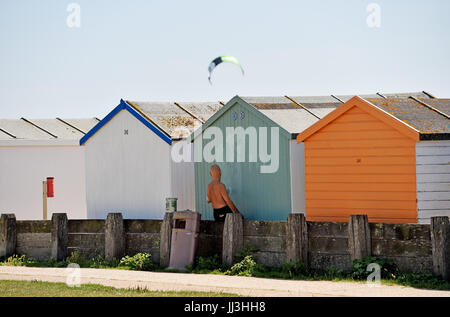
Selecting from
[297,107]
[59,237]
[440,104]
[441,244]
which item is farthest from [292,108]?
[441,244]

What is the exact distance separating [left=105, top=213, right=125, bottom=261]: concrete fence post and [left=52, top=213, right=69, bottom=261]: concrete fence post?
97 centimetres

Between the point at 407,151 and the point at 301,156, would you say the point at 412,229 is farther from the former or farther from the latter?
the point at 301,156

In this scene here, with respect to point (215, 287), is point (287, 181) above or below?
above

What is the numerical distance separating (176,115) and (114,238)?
4134mm

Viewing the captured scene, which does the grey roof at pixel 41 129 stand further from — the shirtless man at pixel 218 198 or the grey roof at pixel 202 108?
the shirtless man at pixel 218 198

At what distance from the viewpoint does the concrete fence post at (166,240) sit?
16.4 metres

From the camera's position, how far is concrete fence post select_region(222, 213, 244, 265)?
51.4 feet

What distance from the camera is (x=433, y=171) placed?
49.0ft

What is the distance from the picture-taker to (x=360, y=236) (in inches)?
562

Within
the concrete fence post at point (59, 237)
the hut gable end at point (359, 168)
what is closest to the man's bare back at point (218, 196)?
the hut gable end at point (359, 168)

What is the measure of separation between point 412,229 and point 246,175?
469 cm

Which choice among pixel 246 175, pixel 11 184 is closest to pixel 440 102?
pixel 246 175

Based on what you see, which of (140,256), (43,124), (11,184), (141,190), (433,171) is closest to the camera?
(433,171)

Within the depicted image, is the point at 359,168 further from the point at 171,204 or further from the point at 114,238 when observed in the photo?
the point at 114,238
